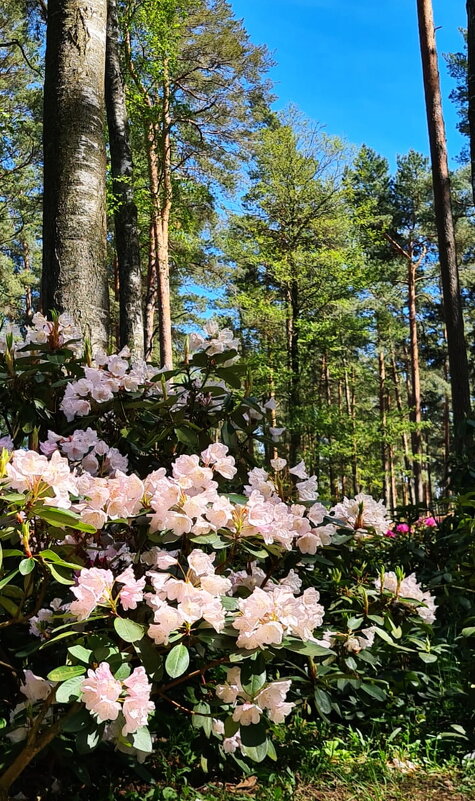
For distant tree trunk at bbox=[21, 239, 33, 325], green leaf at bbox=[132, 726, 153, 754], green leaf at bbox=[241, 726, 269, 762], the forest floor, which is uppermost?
distant tree trunk at bbox=[21, 239, 33, 325]

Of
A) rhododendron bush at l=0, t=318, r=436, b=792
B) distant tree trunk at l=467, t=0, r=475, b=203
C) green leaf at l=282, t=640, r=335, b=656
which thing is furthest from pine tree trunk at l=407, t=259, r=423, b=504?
green leaf at l=282, t=640, r=335, b=656

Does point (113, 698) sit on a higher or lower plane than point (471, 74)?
lower

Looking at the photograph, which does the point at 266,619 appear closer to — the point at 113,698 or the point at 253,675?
the point at 253,675

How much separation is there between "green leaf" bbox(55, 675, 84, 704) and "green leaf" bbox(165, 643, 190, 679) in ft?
0.56

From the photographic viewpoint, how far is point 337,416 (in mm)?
12812

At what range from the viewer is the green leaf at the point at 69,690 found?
3.71 feet

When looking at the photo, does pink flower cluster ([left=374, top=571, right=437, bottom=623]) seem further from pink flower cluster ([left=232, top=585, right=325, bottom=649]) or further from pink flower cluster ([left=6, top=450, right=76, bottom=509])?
pink flower cluster ([left=6, top=450, right=76, bottom=509])

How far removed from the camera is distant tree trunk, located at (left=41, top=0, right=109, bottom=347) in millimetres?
2648

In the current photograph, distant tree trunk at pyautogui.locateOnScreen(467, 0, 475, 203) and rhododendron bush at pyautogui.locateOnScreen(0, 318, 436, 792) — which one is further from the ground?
distant tree trunk at pyautogui.locateOnScreen(467, 0, 475, 203)

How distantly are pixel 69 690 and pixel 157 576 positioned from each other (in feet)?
0.91

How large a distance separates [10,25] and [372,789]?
53.9 ft

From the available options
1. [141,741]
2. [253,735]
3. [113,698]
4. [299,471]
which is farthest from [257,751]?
[299,471]

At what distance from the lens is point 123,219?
6855 millimetres

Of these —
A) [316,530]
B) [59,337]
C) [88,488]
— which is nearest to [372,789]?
[316,530]
